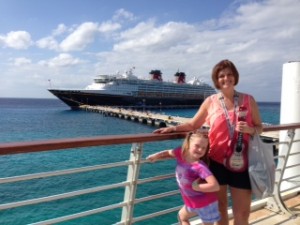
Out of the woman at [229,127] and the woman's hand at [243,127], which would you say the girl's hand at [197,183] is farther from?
the woman's hand at [243,127]

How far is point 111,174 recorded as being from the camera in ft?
43.0

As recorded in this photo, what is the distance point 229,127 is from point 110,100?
63.9 m

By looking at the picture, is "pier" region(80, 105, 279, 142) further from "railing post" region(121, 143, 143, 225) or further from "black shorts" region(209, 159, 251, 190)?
→ "black shorts" region(209, 159, 251, 190)

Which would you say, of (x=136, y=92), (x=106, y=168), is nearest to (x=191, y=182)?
(x=106, y=168)

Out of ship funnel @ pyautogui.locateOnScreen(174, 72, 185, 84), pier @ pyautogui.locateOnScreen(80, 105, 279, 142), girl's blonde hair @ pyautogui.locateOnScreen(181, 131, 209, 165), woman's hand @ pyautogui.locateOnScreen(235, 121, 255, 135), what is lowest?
pier @ pyautogui.locateOnScreen(80, 105, 279, 142)

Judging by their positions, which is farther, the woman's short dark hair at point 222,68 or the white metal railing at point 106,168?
the woman's short dark hair at point 222,68

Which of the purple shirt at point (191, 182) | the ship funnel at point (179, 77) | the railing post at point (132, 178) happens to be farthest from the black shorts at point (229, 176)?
the ship funnel at point (179, 77)

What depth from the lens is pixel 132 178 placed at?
2141mm

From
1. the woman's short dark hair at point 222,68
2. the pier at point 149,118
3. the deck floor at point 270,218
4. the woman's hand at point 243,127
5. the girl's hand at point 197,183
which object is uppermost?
the woman's short dark hair at point 222,68

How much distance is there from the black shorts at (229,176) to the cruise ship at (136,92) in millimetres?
61043

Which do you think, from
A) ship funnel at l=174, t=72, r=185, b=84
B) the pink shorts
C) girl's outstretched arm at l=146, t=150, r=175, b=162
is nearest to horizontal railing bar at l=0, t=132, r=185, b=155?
girl's outstretched arm at l=146, t=150, r=175, b=162

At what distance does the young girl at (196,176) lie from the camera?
6.19ft

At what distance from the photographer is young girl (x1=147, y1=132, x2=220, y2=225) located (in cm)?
189

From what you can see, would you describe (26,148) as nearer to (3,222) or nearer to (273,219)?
(273,219)
